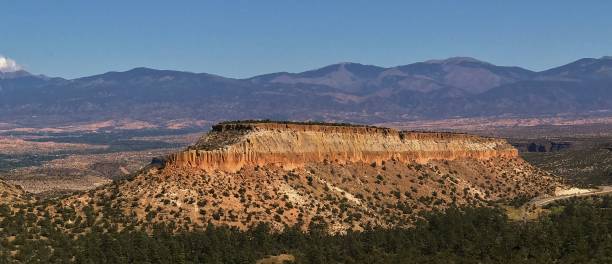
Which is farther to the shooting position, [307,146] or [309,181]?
[307,146]

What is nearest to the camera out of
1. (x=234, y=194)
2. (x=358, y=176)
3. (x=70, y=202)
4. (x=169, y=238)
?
(x=169, y=238)

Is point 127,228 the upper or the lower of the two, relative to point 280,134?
lower

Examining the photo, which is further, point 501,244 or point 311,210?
point 311,210

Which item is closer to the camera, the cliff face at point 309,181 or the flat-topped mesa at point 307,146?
the cliff face at point 309,181

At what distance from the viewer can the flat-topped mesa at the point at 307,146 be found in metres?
90.1

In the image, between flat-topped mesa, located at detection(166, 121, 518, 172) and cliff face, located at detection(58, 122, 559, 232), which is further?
flat-topped mesa, located at detection(166, 121, 518, 172)

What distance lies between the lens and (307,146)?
103812 millimetres

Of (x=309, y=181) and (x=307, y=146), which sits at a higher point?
(x=307, y=146)

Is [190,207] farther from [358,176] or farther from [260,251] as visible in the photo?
[358,176]

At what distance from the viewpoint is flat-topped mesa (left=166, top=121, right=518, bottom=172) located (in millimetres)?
90062

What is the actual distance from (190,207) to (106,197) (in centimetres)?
827

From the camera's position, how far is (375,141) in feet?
382

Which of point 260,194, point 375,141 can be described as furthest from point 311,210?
point 375,141

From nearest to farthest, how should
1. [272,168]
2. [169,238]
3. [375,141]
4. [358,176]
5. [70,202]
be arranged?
[169,238], [70,202], [272,168], [358,176], [375,141]
